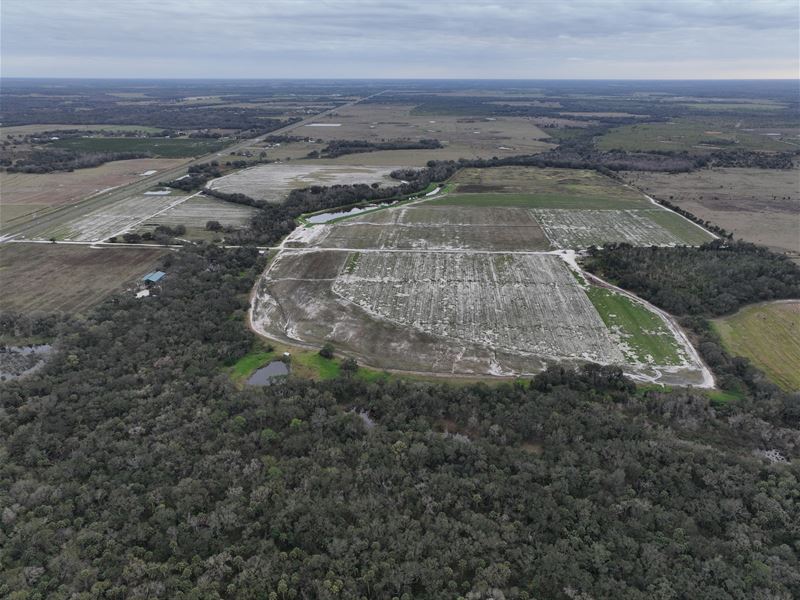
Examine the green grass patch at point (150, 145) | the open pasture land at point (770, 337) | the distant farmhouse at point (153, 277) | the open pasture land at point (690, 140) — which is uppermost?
the open pasture land at point (690, 140)

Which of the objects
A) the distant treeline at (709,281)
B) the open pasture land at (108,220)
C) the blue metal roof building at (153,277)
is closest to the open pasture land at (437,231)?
the distant treeline at (709,281)

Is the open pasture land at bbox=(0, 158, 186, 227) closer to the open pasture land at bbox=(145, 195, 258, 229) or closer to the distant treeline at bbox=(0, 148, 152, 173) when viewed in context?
the distant treeline at bbox=(0, 148, 152, 173)

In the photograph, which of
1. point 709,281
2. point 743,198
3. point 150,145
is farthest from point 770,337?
point 150,145

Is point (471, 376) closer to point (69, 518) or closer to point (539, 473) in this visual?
point (539, 473)

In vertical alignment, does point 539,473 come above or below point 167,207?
below

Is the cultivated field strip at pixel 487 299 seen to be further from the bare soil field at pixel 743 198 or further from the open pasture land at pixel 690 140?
the open pasture land at pixel 690 140

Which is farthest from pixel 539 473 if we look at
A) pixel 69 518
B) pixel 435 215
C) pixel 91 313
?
pixel 435 215
